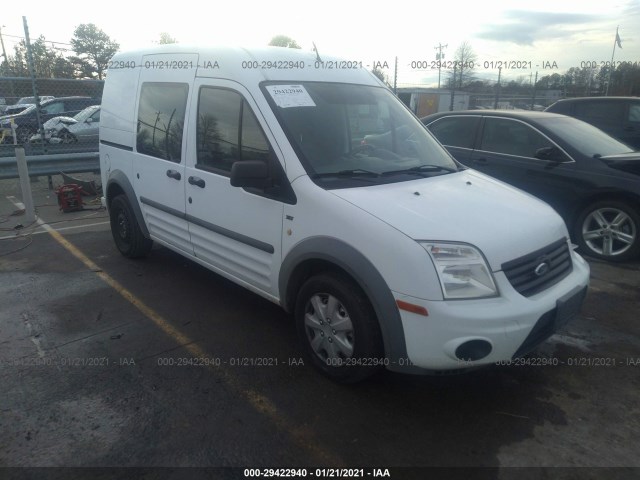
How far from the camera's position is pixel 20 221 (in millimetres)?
7305

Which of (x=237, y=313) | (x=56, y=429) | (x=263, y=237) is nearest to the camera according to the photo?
(x=56, y=429)

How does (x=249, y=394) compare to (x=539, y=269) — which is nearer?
(x=539, y=269)

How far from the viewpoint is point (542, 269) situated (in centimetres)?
292

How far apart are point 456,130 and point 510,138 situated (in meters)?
0.81

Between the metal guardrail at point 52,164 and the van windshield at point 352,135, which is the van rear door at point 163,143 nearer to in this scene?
the van windshield at point 352,135

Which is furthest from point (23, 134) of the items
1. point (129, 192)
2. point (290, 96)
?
point (290, 96)

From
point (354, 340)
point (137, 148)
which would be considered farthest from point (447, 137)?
point (354, 340)

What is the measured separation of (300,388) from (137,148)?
3054mm

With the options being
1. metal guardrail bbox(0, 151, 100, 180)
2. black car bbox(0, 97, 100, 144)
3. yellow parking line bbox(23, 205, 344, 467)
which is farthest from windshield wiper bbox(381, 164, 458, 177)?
black car bbox(0, 97, 100, 144)

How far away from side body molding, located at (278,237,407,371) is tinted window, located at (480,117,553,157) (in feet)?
13.7

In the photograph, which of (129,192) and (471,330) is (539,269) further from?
(129,192)

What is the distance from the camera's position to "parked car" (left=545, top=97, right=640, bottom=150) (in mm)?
8477

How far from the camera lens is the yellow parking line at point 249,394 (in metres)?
2.62

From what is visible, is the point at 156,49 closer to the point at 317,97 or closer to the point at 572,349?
the point at 317,97
